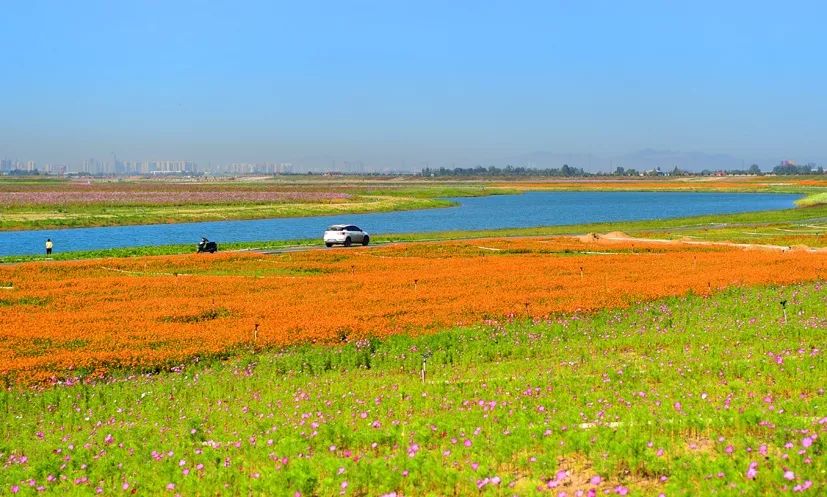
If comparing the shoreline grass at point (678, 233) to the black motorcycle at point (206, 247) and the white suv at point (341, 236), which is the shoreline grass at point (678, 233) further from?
the black motorcycle at point (206, 247)

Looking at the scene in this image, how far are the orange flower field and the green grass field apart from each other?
1.96 m

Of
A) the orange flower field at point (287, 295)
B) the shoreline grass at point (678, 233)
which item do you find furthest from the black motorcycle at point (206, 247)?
the orange flower field at point (287, 295)

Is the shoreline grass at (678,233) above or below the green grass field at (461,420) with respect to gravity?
below

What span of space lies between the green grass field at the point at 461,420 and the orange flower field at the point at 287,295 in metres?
1.96

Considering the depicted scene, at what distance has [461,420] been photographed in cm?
1322

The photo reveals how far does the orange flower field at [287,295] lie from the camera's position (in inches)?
958

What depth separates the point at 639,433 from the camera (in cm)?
1141

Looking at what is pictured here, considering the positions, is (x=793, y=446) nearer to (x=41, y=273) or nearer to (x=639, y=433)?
(x=639, y=433)

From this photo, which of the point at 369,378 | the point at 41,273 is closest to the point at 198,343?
the point at 369,378

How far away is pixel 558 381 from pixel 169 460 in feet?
24.3

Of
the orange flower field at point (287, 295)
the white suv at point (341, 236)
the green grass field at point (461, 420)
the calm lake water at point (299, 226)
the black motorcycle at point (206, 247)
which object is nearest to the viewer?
the green grass field at point (461, 420)

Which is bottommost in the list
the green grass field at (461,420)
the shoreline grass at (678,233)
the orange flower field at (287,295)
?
the shoreline grass at (678,233)

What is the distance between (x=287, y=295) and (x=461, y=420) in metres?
22.3

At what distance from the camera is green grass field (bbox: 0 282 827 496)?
10.3m
